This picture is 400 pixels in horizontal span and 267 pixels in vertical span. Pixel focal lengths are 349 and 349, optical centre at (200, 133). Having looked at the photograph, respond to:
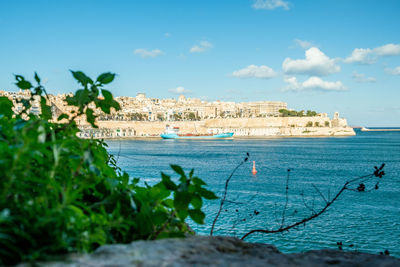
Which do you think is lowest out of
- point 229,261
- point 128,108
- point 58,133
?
point 229,261

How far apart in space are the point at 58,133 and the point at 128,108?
181m

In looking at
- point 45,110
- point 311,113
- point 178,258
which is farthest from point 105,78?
point 311,113

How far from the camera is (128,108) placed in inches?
7042

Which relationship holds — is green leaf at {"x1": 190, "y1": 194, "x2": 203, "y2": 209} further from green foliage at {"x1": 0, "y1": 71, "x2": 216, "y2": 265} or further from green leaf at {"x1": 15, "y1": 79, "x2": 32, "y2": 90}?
green leaf at {"x1": 15, "y1": 79, "x2": 32, "y2": 90}

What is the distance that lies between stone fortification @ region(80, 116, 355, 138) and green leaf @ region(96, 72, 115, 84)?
4688 inches

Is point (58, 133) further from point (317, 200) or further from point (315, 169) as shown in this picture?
point (315, 169)

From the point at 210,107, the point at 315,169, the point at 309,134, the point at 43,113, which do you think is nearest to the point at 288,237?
the point at 43,113

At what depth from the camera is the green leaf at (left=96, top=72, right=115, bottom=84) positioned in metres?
1.42

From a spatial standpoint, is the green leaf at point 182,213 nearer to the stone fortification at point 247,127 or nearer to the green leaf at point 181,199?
the green leaf at point 181,199

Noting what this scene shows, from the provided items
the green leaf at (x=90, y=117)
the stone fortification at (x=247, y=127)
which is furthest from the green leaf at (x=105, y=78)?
the stone fortification at (x=247, y=127)

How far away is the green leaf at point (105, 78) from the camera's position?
4.67 ft

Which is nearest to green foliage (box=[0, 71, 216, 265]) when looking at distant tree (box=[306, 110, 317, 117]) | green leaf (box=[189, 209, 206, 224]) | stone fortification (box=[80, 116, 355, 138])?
green leaf (box=[189, 209, 206, 224])

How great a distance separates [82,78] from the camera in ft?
4.80

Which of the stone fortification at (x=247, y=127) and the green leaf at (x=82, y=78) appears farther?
the stone fortification at (x=247, y=127)
